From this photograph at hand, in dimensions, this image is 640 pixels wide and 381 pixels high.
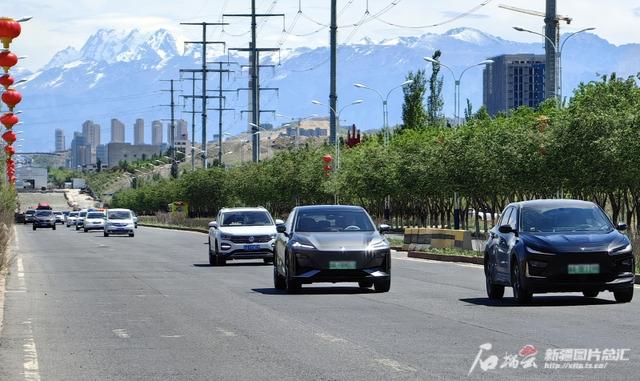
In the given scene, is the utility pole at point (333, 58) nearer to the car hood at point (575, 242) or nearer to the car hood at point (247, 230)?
the car hood at point (247, 230)

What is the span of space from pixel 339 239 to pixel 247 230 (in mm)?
13652

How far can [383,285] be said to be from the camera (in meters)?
26.0

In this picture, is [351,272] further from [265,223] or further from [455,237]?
[455,237]

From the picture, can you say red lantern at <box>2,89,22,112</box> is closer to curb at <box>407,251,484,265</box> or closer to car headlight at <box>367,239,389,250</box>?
curb at <box>407,251,484,265</box>

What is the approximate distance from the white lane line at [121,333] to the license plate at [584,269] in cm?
712

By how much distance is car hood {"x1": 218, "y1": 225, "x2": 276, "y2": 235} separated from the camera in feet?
128

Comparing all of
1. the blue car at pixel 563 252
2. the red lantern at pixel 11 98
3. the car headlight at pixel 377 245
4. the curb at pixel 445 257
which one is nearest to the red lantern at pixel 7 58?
the red lantern at pixel 11 98

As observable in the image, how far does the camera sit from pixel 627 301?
22.5 metres

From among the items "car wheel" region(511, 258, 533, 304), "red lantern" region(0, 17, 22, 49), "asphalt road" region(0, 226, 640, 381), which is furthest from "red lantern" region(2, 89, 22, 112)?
"car wheel" region(511, 258, 533, 304)

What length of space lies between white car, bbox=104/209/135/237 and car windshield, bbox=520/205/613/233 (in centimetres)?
5751

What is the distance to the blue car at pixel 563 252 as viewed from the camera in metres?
21.8

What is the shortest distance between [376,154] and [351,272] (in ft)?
194

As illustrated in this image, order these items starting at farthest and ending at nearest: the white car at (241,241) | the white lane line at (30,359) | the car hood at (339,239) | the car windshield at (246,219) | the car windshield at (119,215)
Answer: the car windshield at (119,215) < the car windshield at (246,219) < the white car at (241,241) < the car hood at (339,239) < the white lane line at (30,359)

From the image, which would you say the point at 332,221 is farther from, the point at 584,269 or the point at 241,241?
the point at 241,241
